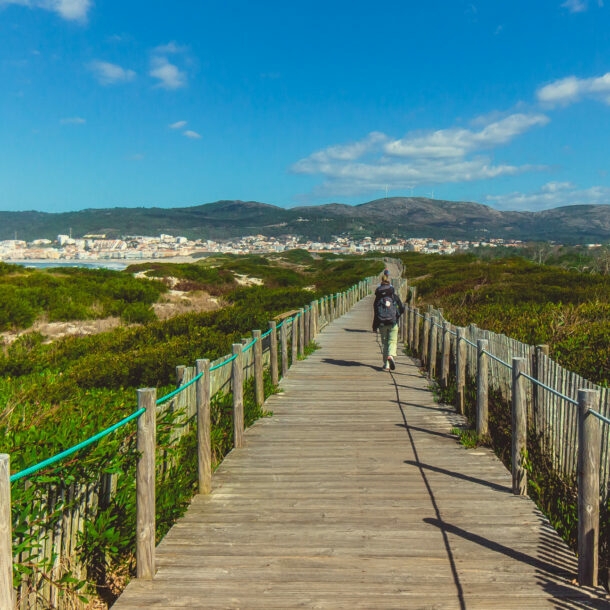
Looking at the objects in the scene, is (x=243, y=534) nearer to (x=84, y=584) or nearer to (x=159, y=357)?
(x=84, y=584)

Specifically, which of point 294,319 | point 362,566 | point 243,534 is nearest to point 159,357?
point 294,319

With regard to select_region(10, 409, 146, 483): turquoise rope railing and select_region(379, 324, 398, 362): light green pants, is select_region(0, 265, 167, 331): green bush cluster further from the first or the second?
select_region(10, 409, 146, 483): turquoise rope railing

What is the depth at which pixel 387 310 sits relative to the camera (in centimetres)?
1290

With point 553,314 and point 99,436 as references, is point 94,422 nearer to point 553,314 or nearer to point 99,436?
point 99,436

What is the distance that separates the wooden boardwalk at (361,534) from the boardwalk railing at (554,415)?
35cm

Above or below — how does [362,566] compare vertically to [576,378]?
below

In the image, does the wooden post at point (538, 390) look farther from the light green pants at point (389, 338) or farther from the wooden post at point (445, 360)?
the light green pants at point (389, 338)

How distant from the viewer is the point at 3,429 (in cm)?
666

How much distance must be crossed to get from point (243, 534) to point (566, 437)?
3.22 metres

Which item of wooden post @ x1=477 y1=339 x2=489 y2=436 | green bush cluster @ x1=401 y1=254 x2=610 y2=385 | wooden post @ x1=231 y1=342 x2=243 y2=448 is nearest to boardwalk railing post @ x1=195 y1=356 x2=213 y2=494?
wooden post @ x1=231 y1=342 x2=243 y2=448

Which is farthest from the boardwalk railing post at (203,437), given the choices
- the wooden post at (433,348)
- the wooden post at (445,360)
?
the wooden post at (433,348)

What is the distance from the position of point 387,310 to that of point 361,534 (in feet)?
26.6

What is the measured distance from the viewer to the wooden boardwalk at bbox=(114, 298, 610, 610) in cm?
411

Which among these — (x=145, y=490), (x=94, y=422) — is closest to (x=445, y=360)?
(x=94, y=422)
